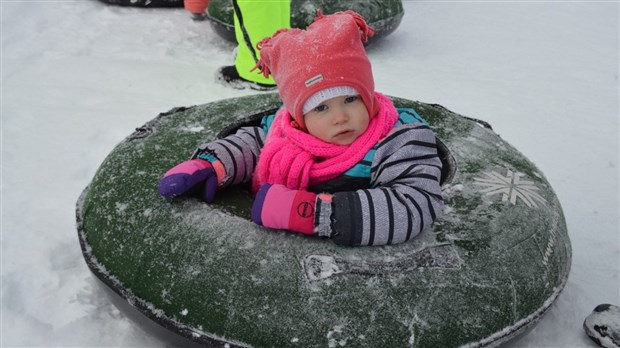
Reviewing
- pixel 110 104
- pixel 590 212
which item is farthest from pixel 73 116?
pixel 590 212

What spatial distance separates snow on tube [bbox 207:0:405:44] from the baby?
2839mm

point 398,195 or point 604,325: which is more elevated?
point 398,195

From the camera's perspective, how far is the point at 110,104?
414 centimetres

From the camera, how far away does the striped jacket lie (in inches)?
67.1

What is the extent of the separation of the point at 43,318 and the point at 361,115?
146 centimetres

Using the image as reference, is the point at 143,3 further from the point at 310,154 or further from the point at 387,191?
the point at 387,191

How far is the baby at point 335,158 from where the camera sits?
1720mm

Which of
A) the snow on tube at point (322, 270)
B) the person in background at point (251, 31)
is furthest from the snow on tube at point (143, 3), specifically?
the snow on tube at point (322, 270)

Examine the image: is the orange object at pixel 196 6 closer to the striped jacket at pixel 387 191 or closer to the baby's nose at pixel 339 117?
the striped jacket at pixel 387 191

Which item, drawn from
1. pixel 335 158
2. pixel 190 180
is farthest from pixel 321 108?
pixel 190 180

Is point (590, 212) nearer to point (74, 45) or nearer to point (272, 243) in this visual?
point (272, 243)

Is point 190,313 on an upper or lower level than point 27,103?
upper

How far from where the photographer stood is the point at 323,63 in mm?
1803

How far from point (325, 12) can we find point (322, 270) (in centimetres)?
354
